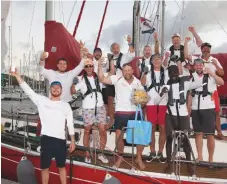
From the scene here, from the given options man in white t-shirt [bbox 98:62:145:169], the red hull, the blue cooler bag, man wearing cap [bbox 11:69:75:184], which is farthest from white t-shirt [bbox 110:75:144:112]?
the red hull

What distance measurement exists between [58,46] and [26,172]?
2250 millimetres

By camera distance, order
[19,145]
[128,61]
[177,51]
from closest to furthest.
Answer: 1. [177,51]
2. [128,61]
3. [19,145]

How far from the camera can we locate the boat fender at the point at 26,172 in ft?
19.0

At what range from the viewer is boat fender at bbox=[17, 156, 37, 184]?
5785 mm

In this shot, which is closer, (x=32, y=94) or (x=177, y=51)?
(x=32, y=94)

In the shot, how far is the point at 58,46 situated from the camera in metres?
6.15

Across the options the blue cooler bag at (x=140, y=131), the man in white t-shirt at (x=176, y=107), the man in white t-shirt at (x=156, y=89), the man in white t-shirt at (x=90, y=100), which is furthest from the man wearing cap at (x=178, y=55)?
the man in white t-shirt at (x=90, y=100)

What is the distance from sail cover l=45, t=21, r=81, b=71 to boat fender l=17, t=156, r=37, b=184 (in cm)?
170

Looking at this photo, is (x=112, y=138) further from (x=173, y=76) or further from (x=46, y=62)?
(x=173, y=76)

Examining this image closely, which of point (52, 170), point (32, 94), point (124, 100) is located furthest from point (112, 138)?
point (32, 94)

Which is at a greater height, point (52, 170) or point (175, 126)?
point (175, 126)

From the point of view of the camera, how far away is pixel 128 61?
5.91 meters

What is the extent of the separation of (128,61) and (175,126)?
5.01ft

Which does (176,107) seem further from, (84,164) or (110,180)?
(84,164)
